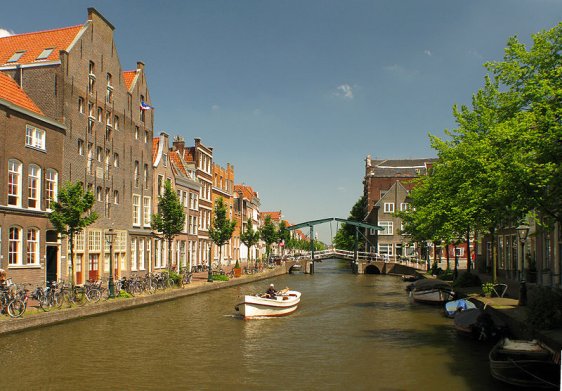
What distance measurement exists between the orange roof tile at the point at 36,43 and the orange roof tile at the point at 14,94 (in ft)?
8.60

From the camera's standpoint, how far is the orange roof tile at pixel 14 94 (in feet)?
107

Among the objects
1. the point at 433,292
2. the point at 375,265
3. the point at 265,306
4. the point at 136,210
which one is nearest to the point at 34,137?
the point at 136,210

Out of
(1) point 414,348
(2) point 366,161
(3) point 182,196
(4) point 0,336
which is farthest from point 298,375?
(2) point 366,161

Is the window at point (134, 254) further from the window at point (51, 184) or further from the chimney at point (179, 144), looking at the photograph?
the chimney at point (179, 144)

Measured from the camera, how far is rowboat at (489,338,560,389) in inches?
590

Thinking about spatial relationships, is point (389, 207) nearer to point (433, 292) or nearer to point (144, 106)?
point (144, 106)

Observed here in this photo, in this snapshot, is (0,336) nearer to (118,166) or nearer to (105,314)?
(105,314)

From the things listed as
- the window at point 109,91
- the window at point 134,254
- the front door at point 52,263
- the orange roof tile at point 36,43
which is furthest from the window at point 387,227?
the front door at point 52,263

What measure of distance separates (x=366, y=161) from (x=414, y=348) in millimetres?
109911

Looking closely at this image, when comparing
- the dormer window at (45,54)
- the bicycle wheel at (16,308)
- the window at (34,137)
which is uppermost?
the dormer window at (45,54)

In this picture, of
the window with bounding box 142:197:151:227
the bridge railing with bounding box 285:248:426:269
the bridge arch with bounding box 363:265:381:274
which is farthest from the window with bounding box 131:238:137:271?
the bridge arch with bounding box 363:265:381:274

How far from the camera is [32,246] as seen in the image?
32688 millimetres

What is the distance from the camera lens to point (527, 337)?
1989 cm

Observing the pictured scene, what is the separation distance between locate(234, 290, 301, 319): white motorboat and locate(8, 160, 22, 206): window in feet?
46.2
